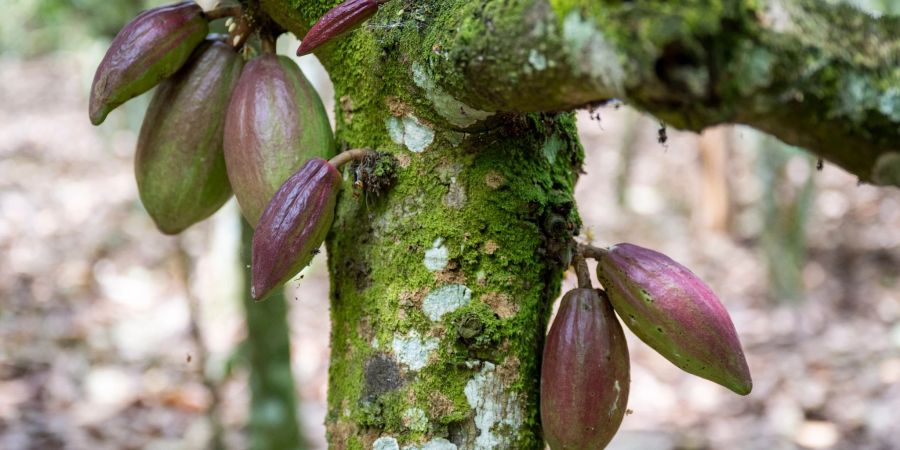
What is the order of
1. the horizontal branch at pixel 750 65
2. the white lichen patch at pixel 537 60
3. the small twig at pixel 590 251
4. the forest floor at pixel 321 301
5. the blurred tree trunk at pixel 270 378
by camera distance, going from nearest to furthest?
the horizontal branch at pixel 750 65, the white lichen patch at pixel 537 60, the small twig at pixel 590 251, the blurred tree trunk at pixel 270 378, the forest floor at pixel 321 301

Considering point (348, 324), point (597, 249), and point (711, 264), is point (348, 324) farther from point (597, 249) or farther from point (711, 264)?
point (711, 264)

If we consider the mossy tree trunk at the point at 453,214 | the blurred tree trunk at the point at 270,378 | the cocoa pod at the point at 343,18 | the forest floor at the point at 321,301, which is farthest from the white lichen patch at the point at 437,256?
the blurred tree trunk at the point at 270,378

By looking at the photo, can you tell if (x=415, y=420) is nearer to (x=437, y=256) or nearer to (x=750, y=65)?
(x=437, y=256)

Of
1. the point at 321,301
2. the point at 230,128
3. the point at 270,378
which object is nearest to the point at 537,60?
the point at 230,128

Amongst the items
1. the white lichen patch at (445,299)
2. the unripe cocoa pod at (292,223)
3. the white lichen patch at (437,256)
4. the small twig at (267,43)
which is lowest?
the white lichen patch at (445,299)

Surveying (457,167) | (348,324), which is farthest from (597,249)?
(348,324)

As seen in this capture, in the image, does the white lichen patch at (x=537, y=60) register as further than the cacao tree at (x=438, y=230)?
No

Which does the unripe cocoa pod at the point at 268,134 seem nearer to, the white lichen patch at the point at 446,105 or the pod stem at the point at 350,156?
the pod stem at the point at 350,156
